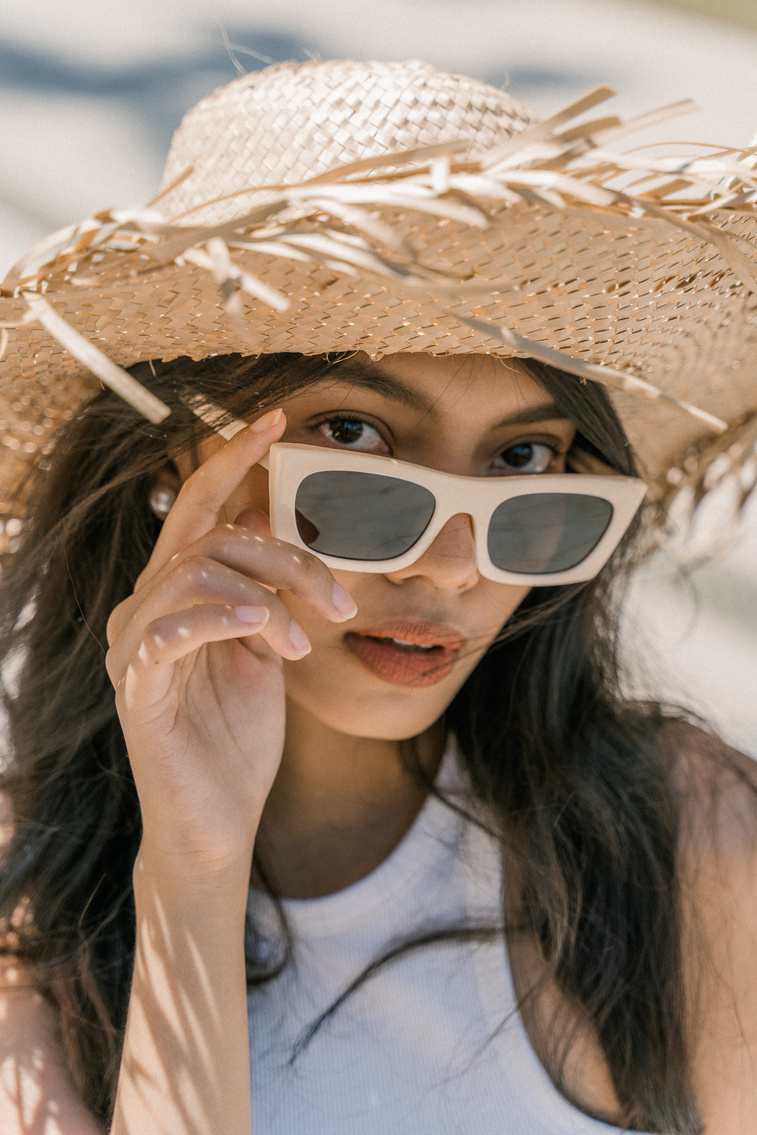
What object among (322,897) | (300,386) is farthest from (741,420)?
(322,897)

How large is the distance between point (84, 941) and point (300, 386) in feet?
3.09

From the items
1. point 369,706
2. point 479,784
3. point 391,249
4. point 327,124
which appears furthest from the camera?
point 479,784

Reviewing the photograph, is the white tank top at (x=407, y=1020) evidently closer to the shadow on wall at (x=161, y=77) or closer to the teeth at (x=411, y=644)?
the teeth at (x=411, y=644)

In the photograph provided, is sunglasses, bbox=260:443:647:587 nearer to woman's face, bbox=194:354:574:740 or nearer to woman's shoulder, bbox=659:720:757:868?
woman's face, bbox=194:354:574:740

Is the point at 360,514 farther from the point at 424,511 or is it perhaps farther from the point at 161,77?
the point at 161,77

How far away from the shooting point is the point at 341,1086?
4.29 ft

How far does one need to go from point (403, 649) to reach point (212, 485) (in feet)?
1.22

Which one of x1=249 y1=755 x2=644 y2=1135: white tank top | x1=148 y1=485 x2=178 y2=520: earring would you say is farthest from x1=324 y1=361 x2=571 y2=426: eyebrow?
x1=249 y1=755 x2=644 y2=1135: white tank top

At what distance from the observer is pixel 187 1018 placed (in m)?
1.10

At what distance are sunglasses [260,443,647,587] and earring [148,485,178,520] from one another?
270mm

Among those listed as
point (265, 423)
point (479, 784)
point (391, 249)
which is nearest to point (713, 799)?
point (479, 784)

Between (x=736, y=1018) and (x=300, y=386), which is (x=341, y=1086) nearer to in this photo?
(x=736, y=1018)

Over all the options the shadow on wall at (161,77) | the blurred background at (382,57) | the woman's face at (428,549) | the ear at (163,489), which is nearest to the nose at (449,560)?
the woman's face at (428,549)

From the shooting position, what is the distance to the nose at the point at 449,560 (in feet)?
3.76
